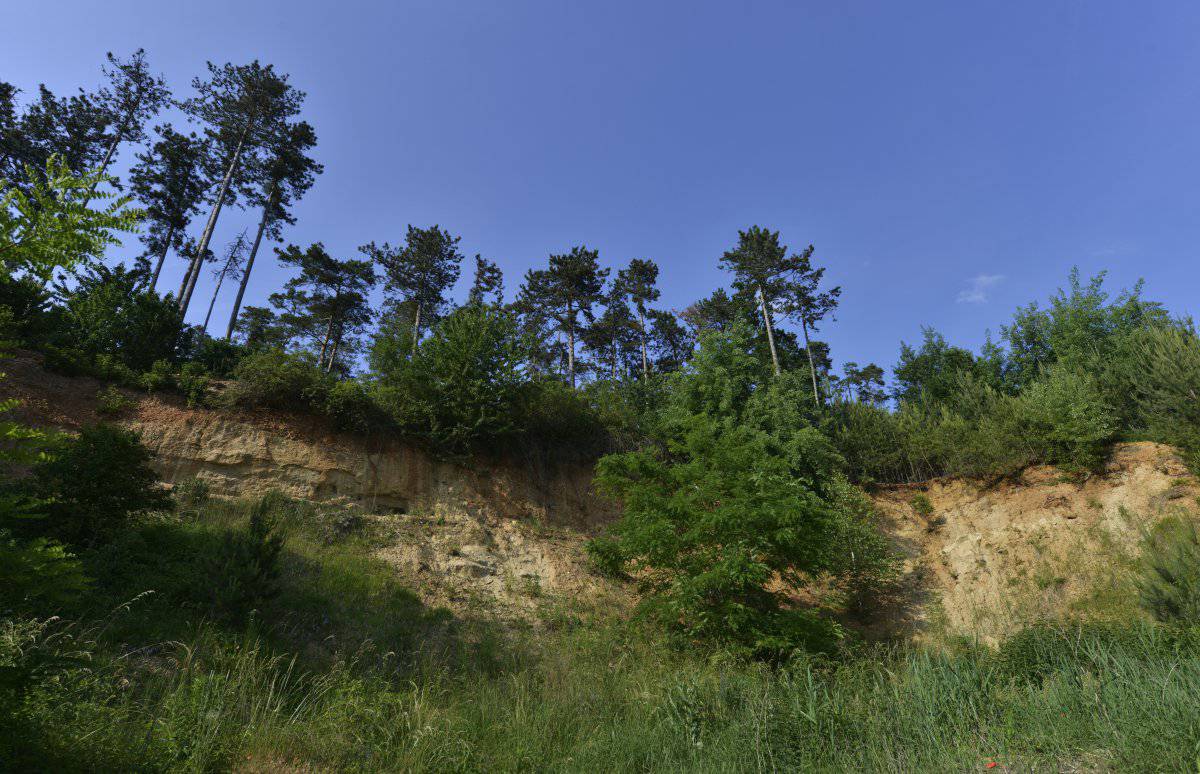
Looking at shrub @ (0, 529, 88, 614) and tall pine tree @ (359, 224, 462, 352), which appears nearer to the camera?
shrub @ (0, 529, 88, 614)

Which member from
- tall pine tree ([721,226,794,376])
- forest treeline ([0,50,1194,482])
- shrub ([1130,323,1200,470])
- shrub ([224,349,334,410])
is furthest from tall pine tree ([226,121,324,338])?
shrub ([1130,323,1200,470])

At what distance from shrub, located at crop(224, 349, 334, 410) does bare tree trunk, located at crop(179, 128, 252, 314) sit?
26.7ft

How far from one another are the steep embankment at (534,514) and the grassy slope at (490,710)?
5.05m

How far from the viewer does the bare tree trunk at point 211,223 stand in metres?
22.5

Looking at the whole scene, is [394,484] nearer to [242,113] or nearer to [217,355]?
[217,355]

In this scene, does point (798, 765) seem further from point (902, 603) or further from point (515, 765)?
point (902, 603)

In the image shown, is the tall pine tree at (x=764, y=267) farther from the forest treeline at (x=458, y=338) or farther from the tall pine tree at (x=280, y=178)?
the tall pine tree at (x=280, y=178)

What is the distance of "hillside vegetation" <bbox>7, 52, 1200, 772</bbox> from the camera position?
5.31 metres

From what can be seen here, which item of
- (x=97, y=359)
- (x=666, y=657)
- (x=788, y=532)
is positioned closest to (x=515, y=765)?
(x=666, y=657)

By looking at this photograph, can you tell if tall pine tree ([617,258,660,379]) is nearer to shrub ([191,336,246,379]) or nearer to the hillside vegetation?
the hillside vegetation

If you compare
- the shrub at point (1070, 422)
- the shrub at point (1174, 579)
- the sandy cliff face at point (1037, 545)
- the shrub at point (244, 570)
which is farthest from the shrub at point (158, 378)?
the shrub at point (1070, 422)

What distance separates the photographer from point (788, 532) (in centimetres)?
1160

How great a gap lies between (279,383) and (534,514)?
9.97m

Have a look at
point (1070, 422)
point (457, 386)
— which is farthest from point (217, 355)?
point (1070, 422)
